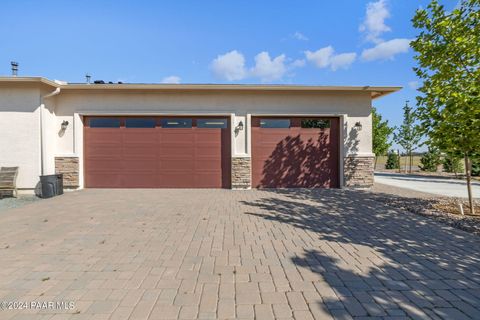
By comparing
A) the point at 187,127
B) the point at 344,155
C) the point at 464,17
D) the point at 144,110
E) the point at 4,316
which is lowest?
the point at 4,316

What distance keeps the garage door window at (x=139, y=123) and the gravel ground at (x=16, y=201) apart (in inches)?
145

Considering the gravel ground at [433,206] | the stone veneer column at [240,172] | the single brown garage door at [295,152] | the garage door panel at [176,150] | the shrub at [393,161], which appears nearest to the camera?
the gravel ground at [433,206]

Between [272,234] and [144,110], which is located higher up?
[144,110]

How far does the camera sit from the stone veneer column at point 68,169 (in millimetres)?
9227

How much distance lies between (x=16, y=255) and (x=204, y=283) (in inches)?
111

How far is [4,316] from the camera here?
229 cm

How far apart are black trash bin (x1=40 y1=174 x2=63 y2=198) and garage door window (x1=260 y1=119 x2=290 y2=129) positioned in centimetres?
717

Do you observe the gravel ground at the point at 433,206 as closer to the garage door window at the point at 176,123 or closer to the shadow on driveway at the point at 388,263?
the shadow on driveway at the point at 388,263

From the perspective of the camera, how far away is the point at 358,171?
962 centimetres

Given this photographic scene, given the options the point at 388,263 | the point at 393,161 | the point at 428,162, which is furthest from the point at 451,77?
the point at 393,161

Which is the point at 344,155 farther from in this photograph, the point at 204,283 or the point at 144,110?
the point at 204,283

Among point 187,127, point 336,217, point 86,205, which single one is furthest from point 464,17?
point 86,205

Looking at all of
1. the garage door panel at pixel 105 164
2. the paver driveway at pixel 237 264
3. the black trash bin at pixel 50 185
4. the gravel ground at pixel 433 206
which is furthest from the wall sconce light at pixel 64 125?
the gravel ground at pixel 433 206

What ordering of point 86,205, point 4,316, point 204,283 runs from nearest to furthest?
point 4,316 < point 204,283 < point 86,205
